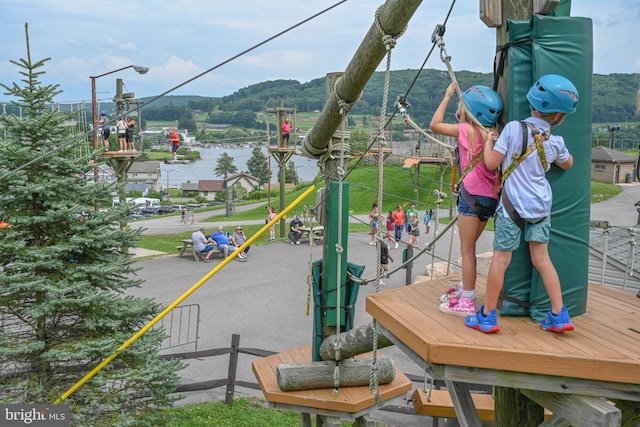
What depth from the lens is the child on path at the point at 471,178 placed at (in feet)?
10.7

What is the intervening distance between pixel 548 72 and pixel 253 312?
391 inches

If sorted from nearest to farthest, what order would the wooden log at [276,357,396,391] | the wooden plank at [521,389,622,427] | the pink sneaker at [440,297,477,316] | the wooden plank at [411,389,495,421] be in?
the wooden plank at [521,389,622,427]
the pink sneaker at [440,297,477,316]
the wooden log at [276,357,396,391]
the wooden plank at [411,389,495,421]

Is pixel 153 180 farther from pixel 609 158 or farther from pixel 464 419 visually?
pixel 464 419

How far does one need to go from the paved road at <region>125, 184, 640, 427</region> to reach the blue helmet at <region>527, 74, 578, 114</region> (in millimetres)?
3816

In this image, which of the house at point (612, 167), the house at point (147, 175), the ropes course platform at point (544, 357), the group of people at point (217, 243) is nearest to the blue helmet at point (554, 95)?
the ropes course platform at point (544, 357)

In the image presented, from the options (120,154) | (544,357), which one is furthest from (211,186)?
(544,357)

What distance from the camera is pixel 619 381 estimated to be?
2.64 meters

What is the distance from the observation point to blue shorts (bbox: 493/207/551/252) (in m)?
3.08

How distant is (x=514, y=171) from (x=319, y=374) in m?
3.09

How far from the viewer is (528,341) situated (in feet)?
9.52

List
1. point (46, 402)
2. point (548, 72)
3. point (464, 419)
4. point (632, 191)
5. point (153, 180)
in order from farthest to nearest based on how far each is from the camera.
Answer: point (153, 180) → point (632, 191) → point (46, 402) → point (464, 419) → point (548, 72)

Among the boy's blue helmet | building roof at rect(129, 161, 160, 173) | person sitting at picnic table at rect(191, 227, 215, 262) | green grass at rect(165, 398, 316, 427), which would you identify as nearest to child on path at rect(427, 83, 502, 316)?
the boy's blue helmet

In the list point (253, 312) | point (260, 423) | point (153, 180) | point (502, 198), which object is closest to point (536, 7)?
point (502, 198)

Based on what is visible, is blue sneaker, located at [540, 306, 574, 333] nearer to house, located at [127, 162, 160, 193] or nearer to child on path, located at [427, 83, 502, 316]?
child on path, located at [427, 83, 502, 316]
